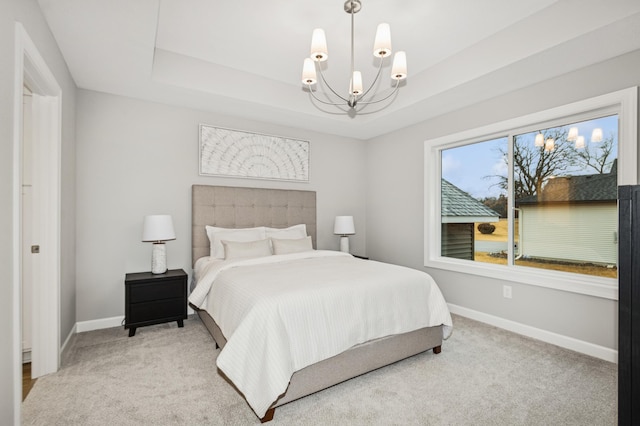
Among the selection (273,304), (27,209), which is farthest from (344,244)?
(27,209)

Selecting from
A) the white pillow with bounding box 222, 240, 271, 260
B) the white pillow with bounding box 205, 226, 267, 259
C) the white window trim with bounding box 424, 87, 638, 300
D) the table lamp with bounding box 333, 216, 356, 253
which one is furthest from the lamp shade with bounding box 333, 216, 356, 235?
the white pillow with bounding box 222, 240, 271, 260

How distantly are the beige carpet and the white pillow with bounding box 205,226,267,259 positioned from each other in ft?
3.48

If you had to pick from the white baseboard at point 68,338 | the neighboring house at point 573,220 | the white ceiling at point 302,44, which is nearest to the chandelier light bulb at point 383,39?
the white ceiling at point 302,44

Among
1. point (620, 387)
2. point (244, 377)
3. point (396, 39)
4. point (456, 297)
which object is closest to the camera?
point (620, 387)

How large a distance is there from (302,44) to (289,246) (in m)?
2.13

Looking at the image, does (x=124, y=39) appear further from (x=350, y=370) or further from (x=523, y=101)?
(x=523, y=101)

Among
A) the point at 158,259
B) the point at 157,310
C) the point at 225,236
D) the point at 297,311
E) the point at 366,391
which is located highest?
the point at 225,236

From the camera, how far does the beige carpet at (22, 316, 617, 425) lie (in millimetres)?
1844

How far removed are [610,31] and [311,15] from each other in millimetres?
2138

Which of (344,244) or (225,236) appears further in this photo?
(344,244)

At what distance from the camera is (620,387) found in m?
0.99

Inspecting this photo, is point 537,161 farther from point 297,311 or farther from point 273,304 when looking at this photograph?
point 273,304

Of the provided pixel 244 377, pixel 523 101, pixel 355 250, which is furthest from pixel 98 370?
pixel 523 101

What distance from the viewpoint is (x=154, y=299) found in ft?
10.2
